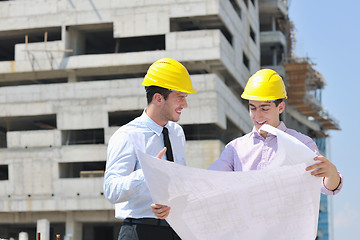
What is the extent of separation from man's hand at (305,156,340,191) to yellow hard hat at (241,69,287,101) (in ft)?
2.47

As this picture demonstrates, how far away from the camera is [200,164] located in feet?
106

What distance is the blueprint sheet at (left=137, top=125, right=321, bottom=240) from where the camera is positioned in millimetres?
3865

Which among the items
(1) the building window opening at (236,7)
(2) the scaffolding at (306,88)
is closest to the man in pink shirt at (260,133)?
(1) the building window opening at (236,7)

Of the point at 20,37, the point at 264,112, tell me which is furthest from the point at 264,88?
the point at 20,37

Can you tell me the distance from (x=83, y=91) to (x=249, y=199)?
30.7 m

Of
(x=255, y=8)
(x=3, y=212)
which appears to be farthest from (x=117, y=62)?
(x=255, y=8)

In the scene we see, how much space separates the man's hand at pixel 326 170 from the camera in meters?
3.94

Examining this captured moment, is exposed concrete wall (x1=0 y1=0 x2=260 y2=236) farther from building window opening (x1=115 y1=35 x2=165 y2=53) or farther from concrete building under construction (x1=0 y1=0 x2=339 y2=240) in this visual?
building window opening (x1=115 y1=35 x2=165 y2=53)

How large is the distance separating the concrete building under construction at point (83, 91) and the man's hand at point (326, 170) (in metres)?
28.0

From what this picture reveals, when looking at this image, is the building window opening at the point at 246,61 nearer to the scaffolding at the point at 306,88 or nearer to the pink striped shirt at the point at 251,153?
the scaffolding at the point at 306,88

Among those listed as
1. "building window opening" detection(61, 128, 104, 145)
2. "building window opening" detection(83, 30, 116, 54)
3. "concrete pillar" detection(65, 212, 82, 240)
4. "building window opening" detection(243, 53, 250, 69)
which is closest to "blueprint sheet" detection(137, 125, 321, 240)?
"concrete pillar" detection(65, 212, 82, 240)

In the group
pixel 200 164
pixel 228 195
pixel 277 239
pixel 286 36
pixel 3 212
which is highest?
pixel 286 36

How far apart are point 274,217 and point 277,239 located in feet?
0.47

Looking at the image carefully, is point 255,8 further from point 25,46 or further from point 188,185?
point 188,185
